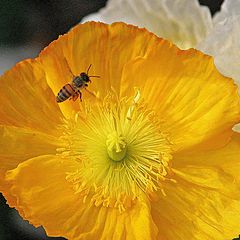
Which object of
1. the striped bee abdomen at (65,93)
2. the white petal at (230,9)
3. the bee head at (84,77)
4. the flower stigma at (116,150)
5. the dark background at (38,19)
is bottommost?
the dark background at (38,19)

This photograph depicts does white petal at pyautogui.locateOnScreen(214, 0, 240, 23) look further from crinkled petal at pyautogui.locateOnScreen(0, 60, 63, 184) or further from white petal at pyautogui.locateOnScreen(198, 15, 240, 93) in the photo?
crinkled petal at pyautogui.locateOnScreen(0, 60, 63, 184)

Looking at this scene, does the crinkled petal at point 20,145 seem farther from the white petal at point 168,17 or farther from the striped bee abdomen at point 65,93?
the white petal at point 168,17

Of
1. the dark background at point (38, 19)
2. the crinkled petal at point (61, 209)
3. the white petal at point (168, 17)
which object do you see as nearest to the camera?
the crinkled petal at point (61, 209)

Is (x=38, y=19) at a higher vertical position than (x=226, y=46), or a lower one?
lower

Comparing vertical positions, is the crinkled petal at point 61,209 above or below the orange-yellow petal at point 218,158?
above

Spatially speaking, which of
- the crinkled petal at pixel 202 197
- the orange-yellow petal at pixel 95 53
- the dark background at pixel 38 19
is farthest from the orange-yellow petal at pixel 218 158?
the dark background at pixel 38 19

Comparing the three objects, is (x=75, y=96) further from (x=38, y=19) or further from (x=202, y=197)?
(x=38, y=19)

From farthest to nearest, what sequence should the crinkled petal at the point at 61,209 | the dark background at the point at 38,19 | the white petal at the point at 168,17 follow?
the dark background at the point at 38,19, the white petal at the point at 168,17, the crinkled petal at the point at 61,209

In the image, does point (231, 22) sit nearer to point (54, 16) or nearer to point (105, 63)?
point (105, 63)

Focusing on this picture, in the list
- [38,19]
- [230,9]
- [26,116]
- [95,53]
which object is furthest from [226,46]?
[38,19]
